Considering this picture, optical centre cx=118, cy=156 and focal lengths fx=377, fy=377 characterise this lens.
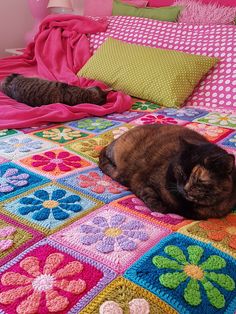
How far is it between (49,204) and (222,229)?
49 cm

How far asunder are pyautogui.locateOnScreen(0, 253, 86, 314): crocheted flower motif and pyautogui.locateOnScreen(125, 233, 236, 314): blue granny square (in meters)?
0.12

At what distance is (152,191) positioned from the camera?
1.15 m

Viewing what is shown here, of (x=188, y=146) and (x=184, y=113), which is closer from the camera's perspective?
(x=188, y=146)

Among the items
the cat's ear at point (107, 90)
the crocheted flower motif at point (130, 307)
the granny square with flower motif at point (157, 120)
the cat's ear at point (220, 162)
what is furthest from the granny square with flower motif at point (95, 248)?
the cat's ear at point (107, 90)

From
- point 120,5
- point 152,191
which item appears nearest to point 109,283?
point 152,191

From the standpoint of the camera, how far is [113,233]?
0.96 metres

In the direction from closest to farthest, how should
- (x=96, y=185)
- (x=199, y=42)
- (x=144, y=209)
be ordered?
(x=144, y=209) → (x=96, y=185) → (x=199, y=42)

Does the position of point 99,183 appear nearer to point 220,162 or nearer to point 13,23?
point 220,162

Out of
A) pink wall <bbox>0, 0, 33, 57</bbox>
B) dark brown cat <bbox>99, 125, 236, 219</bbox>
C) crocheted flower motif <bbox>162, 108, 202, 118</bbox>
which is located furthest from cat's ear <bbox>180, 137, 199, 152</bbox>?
pink wall <bbox>0, 0, 33, 57</bbox>

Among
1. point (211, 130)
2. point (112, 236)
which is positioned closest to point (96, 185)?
point (112, 236)

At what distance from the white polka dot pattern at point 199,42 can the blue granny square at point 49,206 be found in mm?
1221

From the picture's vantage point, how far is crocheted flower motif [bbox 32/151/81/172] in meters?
1.33

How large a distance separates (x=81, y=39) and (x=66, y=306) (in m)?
2.25

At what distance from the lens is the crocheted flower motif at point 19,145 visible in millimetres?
1455
